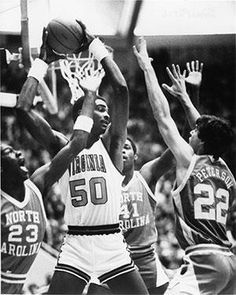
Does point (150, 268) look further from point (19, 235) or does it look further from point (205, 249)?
point (19, 235)

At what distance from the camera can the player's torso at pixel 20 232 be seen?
160 inches

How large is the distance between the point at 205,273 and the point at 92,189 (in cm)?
95

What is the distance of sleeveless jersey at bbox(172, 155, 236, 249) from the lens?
4.34m

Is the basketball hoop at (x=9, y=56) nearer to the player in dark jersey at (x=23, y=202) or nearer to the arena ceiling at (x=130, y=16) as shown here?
the arena ceiling at (x=130, y=16)

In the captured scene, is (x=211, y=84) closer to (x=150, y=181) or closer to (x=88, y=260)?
(x=150, y=181)

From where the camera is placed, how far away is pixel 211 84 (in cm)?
454

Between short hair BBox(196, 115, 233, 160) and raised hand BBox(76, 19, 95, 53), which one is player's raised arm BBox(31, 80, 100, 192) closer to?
raised hand BBox(76, 19, 95, 53)

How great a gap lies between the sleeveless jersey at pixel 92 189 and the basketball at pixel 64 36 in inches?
26.2

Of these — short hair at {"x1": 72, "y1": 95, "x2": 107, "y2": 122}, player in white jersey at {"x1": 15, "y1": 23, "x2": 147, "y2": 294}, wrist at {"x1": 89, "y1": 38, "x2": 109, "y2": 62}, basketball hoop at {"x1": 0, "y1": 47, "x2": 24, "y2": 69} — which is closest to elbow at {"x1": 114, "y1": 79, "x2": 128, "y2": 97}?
player in white jersey at {"x1": 15, "y1": 23, "x2": 147, "y2": 294}

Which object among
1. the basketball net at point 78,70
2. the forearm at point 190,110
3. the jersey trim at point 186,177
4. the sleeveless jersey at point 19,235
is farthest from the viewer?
the forearm at point 190,110

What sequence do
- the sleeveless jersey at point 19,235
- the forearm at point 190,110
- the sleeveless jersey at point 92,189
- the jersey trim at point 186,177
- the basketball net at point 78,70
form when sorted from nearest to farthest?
the sleeveless jersey at point 19,235 < the sleeveless jersey at point 92,189 < the basketball net at point 78,70 < the jersey trim at point 186,177 < the forearm at point 190,110

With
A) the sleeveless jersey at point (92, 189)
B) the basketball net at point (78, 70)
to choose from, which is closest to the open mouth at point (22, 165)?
the sleeveless jersey at point (92, 189)

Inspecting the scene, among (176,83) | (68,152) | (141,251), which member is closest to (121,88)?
(176,83)

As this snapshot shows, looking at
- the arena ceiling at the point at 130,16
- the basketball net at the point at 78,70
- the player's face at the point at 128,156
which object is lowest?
the player's face at the point at 128,156
